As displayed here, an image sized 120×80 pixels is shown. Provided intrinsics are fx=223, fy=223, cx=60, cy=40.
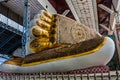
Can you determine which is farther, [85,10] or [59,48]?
[85,10]

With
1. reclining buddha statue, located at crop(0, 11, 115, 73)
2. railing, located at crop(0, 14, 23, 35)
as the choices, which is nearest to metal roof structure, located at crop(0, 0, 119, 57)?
railing, located at crop(0, 14, 23, 35)

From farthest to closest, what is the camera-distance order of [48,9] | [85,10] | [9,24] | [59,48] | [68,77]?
[85,10] < [48,9] < [9,24] < [59,48] < [68,77]

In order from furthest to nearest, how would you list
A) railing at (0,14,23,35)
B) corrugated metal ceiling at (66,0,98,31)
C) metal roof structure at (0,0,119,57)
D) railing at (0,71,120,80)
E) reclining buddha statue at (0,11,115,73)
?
corrugated metal ceiling at (66,0,98,31), metal roof structure at (0,0,119,57), railing at (0,14,23,35), reclining buddha statue at (0,11,115,73), railing at (0,71,120,80)

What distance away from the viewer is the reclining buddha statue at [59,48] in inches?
106

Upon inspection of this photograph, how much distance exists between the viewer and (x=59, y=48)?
293 centimetres

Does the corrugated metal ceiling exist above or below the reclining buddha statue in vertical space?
above

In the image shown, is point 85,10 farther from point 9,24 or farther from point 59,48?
point 59,48

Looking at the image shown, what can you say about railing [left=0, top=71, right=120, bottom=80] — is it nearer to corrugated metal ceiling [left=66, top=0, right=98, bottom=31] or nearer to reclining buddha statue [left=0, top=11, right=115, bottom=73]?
reclining buddha statue [left=0, top=11, right=115, bottom=73]

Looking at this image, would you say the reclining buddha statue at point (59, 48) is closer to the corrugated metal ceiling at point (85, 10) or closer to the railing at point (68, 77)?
the railing at point (68, 77)

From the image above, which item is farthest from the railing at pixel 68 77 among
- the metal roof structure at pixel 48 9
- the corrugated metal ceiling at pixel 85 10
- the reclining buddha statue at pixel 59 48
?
the corrugated metal ceiling at pixel 85 10

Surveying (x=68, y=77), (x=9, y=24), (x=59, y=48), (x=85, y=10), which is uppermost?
(x=85, y=10)

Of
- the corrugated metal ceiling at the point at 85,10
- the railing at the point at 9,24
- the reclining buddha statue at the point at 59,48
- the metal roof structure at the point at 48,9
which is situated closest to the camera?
the reclining buddha statue at the point at 59,48

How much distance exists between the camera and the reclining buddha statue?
8.83ft

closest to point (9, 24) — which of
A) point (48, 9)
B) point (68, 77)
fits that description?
point (48, 9)
